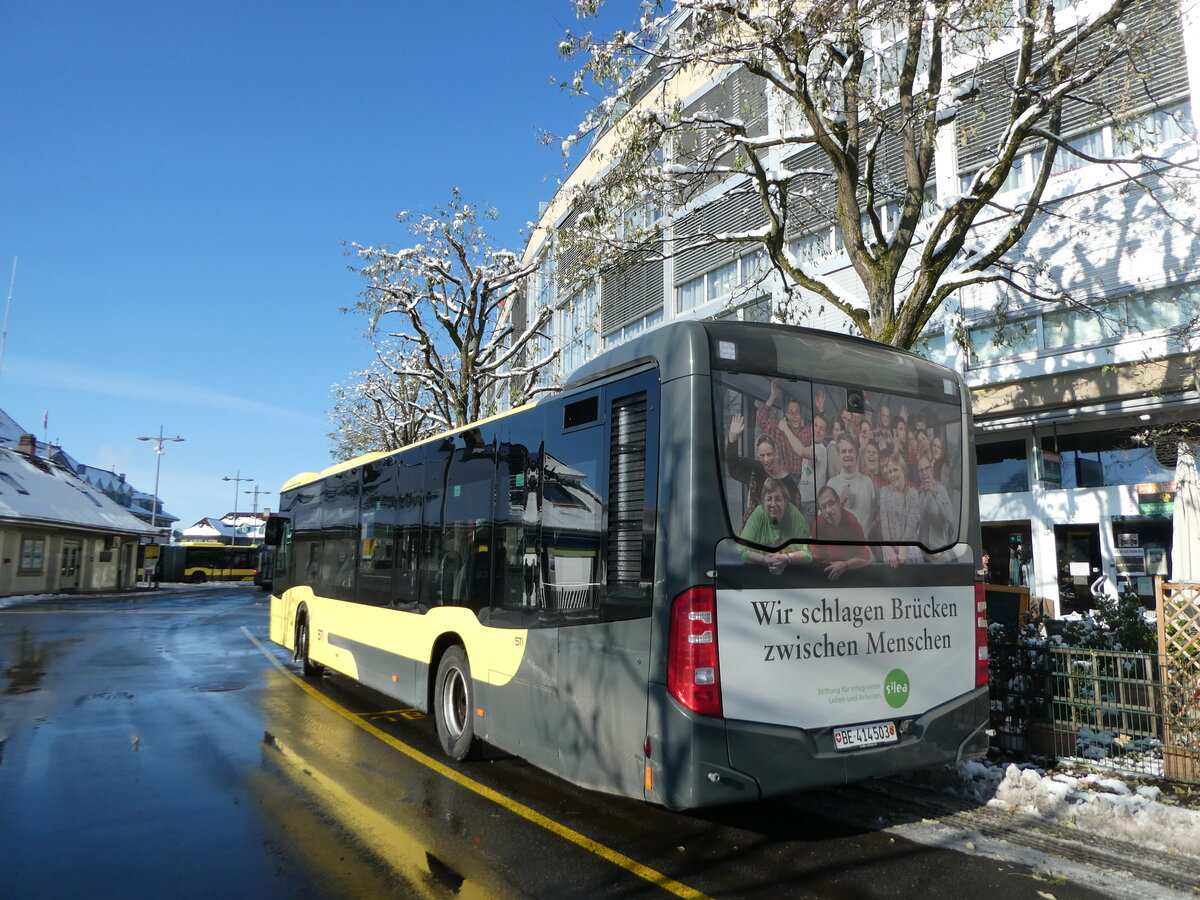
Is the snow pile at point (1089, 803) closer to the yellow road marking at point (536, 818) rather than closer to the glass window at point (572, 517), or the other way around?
the yellow road marking at point (536, 818)

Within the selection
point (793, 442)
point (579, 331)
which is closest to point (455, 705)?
point (793, 442)

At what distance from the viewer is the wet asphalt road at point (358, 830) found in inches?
174

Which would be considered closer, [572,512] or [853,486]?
[853,486]

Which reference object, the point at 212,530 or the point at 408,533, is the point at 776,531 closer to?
the point at 408,533

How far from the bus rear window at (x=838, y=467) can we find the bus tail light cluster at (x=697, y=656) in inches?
16.6

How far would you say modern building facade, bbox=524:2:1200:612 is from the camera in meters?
13.0

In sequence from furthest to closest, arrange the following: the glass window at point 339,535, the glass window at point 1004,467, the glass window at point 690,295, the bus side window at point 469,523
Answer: the glass window at point 690,295 < the glass window at point 1004,467 < the glass window at point 339,535 < the bus side window at point 469,523

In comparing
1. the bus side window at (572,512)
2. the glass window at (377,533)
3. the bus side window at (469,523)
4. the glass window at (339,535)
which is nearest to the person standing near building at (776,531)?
the bus side window at (572,512)

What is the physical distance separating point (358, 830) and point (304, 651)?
7.74 meters

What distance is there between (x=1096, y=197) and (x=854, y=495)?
12705 mm

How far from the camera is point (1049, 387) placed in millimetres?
14695

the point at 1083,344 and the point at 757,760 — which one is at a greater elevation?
the point at 1083,344

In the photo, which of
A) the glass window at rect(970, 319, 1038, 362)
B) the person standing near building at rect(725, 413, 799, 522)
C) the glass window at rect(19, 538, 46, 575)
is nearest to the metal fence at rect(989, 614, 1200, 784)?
the person standing near building at rect(725, 413, 799, 522)

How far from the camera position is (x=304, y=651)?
40.6 feet
